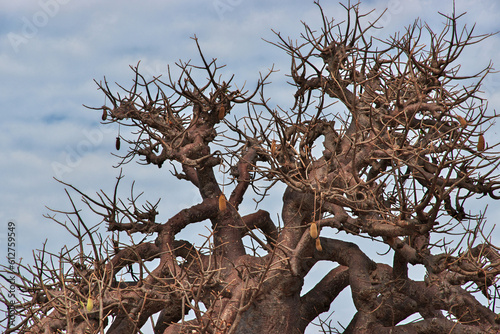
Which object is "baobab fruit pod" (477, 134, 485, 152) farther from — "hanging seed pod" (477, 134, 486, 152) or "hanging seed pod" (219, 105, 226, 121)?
"hanging seed pod" (219, 105, 226, 121)

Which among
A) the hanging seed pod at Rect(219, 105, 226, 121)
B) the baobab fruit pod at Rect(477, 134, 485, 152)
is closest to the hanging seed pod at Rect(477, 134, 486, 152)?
the baobab fruit pod at Rect(477, 134, 485, 152)

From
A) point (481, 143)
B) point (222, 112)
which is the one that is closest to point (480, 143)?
point (481, 143)

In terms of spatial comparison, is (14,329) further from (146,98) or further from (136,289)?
(146,98)

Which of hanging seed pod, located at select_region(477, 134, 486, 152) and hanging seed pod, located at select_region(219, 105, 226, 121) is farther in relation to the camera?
hanging seed pod, located at select_region(219, 105, 226, 121)

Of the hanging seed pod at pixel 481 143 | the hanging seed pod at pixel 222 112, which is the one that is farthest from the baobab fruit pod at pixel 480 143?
the hanging seed pod at pixel 222 112

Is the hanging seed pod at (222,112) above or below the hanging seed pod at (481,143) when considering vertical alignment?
above

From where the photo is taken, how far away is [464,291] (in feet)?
23.7

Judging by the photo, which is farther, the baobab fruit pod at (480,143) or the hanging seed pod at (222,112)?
the hanging seed pod at (222,112)

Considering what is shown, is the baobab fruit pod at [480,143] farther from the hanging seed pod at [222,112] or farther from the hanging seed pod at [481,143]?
the hanging seed pod at [222,112]

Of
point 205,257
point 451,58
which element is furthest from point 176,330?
point 451,58

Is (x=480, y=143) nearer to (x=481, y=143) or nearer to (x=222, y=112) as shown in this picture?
(x=481, y=143)

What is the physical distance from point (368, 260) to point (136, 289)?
3.09m

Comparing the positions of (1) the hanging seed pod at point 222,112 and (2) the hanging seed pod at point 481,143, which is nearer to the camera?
(2) the hanging seed pod at point 481,143

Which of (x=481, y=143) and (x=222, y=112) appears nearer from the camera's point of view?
(x=481, y=143)
